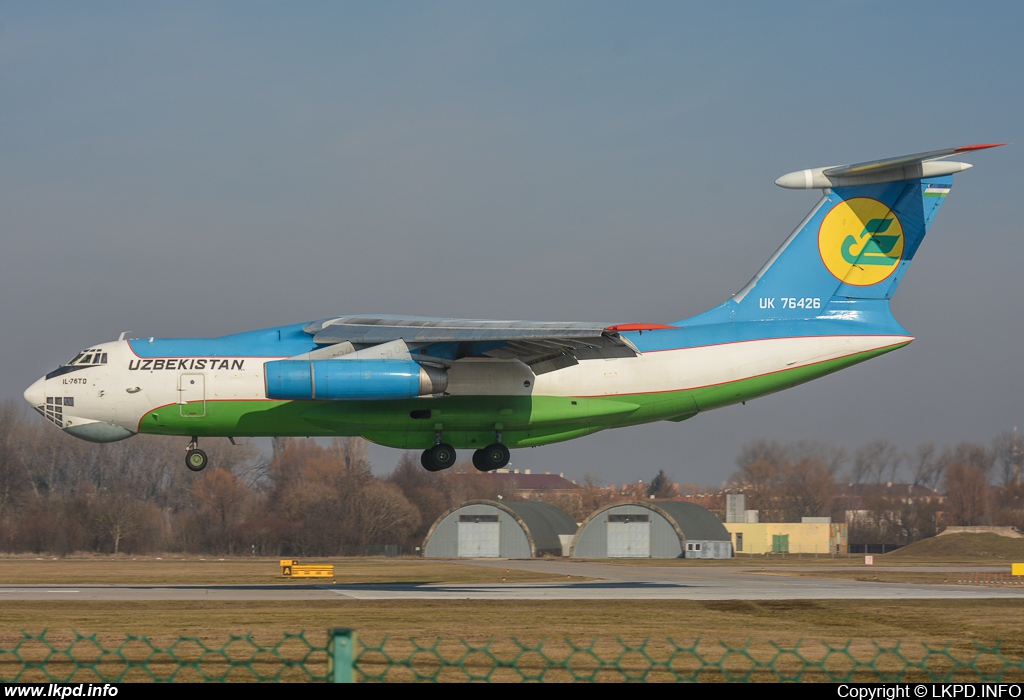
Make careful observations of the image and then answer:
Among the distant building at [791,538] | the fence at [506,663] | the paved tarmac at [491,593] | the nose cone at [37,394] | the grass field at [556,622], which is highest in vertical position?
the nose cone at [37,394]

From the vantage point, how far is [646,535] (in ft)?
170

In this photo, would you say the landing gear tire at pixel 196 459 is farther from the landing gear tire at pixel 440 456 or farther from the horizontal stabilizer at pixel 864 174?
the horizontal stabilizer at pixel 864 174

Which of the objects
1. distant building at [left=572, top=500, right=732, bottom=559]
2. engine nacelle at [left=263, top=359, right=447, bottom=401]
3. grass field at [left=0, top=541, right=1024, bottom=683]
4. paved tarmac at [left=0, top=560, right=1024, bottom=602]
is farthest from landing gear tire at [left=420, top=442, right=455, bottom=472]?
distant building at [left=572, top=500, right=732, bottom=559]

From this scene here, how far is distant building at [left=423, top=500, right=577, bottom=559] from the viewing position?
5025 centimetres

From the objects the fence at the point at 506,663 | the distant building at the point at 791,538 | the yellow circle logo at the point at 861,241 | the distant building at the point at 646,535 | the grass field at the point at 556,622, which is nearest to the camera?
the fence at the point at 506,663

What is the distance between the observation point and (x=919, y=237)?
21.2m

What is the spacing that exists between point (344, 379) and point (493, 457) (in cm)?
405

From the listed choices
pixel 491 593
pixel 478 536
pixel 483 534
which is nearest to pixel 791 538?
pixel 483 534

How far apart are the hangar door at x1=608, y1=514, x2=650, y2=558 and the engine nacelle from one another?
114 feet

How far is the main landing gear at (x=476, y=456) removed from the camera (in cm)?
2053

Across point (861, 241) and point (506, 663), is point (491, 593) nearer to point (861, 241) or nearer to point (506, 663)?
point (861, 241)

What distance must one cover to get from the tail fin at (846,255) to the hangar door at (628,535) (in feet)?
105

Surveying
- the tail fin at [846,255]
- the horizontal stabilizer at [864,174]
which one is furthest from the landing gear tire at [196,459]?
the horizontal stabilizer at [864,174]

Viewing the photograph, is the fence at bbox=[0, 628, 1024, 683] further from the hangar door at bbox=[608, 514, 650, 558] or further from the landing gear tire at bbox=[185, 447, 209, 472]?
the hangar door at bbox=[608, 514, 650, 558]
